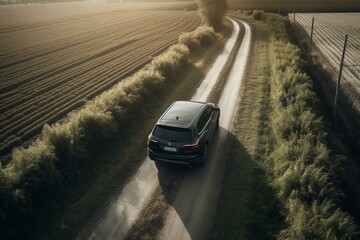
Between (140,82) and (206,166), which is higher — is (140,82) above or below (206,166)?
above

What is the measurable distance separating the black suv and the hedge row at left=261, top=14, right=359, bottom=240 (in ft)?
9.71

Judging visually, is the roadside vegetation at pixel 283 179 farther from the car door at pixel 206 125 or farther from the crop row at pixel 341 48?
the crop row at pixel 341 48

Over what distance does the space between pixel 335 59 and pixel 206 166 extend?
73.1 ft

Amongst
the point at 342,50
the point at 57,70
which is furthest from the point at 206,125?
the point at 57,70

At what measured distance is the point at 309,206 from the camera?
9.95m

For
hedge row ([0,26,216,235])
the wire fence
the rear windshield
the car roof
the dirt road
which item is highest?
the car roof

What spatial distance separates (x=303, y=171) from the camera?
441 inches

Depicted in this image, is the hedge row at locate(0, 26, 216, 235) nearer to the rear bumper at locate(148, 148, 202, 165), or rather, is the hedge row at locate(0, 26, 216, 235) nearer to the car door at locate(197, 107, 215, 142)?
the rear bumper at locate(148, 148, 202, 165)

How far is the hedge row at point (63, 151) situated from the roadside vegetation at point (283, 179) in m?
5.92

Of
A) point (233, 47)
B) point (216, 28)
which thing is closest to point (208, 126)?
point (233, 47)

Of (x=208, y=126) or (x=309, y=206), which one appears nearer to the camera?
(x=309, y=206)

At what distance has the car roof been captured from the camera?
12516 mm

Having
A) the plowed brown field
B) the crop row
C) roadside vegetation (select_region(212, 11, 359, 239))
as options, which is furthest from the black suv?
the crop row

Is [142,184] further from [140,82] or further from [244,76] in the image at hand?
[244,76]
